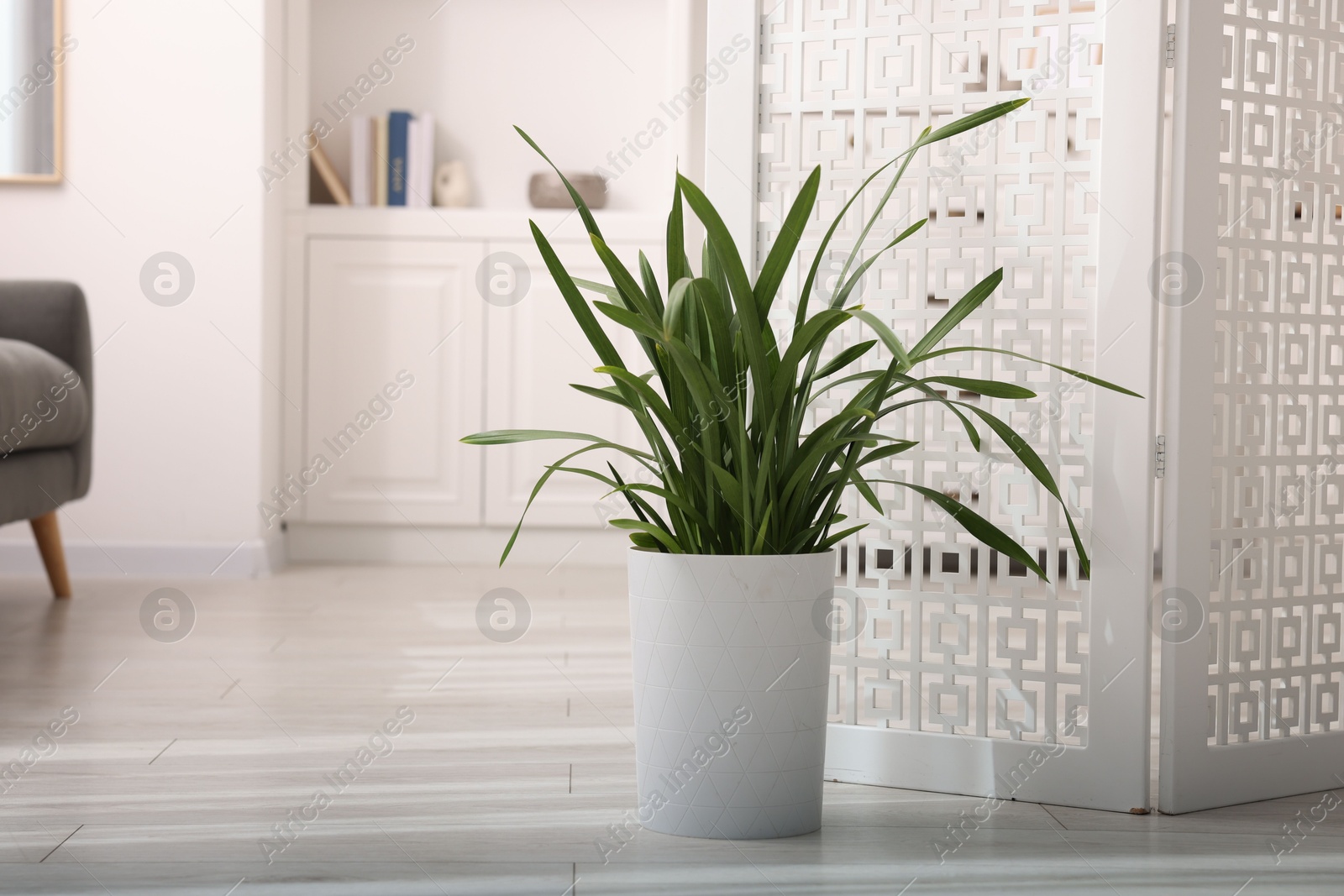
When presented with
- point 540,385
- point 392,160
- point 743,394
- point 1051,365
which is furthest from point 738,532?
point 392,160

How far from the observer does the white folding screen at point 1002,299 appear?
4.34 ft

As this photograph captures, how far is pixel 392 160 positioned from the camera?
3428 mm

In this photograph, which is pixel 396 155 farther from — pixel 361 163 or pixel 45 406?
pixel 45 406

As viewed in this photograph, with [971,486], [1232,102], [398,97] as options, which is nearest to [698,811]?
[971,486]

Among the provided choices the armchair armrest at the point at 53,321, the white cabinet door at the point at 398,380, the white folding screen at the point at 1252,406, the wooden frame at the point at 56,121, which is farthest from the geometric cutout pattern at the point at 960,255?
the wooden frame at the point at 56,121

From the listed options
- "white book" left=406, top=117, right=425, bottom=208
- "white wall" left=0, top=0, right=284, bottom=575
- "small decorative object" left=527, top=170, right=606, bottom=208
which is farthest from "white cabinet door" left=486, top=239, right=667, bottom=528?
"white wall" left=0, top=0, right=284, bottom=575

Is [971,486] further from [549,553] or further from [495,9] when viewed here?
[495,9]

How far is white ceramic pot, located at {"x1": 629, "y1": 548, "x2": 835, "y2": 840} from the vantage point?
3.86ft

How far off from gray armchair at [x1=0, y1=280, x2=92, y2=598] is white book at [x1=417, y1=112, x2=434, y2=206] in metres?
1.14

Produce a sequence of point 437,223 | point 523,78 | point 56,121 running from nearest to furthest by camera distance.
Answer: point 56,121 < point 437,223 < point 523,78

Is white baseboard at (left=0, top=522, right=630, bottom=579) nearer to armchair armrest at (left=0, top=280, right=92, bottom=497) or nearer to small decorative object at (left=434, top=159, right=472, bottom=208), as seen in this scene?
armchair armrest at (left=0, top=280, right=92, bottom=497)

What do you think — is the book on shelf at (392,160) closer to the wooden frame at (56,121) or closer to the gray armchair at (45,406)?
the wooden frame at (56,121)

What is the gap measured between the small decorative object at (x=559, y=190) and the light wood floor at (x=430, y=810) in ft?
5.75

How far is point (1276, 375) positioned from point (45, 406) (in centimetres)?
219
